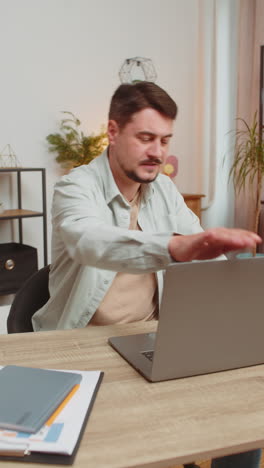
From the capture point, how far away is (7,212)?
3.86 meters

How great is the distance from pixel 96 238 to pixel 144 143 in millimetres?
550

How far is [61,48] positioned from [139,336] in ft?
11.0

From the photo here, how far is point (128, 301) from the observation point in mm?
1586

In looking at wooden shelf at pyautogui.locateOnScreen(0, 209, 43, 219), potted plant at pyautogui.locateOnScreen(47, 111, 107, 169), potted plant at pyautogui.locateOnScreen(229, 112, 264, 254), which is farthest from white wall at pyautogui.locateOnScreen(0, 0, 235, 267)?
potted plant at pyautogui.locateOnScreen(229, 112, 264, 254)

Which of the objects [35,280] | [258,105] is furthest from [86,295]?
[258,105]

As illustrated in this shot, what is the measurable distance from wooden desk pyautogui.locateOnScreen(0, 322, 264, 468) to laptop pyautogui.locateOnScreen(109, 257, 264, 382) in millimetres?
30

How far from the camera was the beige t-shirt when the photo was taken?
1.55 metres

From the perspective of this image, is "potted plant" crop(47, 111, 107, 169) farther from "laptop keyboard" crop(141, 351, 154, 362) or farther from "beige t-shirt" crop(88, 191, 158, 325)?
"laptop keyboard" crop(141, 351, 154, 362)

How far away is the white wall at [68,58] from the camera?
3.95 metres

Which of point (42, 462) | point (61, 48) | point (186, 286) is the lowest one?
point (42, 462)

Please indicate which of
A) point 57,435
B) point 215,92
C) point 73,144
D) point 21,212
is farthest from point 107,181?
point 215,92

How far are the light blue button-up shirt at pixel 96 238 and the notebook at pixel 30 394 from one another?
11.0 inches

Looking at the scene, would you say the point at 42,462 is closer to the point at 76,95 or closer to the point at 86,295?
the point at 86,295

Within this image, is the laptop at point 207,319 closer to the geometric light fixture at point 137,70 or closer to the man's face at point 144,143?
the man's face at point 144,143
